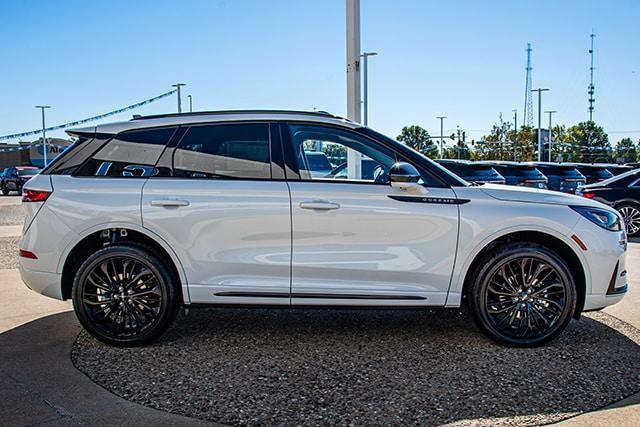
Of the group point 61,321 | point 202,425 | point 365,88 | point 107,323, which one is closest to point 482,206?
point 202,425

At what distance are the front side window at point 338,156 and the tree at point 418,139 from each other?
85398 mm

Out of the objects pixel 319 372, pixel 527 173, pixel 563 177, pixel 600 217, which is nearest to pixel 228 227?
pixel 319 372

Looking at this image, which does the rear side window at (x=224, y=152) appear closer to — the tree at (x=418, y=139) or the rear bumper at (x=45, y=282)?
the rear bumper at (x=45, y=282)

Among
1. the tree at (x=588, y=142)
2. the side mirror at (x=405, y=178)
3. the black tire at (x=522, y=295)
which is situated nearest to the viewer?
the side mirror at (x=405, y=178)

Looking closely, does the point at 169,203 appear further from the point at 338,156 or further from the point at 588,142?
the point at 588,142

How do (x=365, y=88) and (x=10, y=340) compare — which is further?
(x=365, y=88)

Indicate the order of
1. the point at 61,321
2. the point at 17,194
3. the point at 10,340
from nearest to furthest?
the point at 10,340
the point at 61,321
the point at 17,194

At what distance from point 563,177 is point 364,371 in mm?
16289

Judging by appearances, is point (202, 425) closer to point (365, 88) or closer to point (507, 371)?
point (507, 371)

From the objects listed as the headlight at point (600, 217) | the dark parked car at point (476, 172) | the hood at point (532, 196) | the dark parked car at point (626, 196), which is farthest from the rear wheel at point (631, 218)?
the hood at point (532, 196)

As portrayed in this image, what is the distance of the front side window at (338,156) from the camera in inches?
180

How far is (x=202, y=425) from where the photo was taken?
3.25m

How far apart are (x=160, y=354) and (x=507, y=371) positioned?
2.54m

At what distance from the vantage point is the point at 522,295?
4.49 metres
